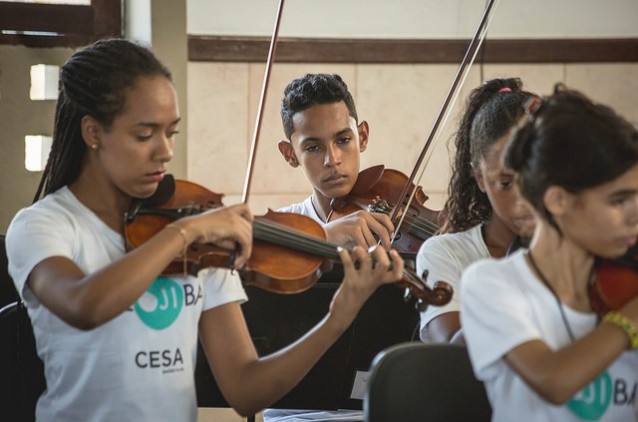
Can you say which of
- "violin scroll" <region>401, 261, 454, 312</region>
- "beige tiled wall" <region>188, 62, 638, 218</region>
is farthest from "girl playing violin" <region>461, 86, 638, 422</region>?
"beige tiled wall" <region>188, 62, 638, 218</region>

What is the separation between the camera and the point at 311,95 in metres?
2.39

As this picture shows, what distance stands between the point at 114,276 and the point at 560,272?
0.57m

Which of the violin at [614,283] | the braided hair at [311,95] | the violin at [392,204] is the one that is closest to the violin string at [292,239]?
the violin at [614,283]

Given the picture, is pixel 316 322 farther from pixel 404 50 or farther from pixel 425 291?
pixel 404 50

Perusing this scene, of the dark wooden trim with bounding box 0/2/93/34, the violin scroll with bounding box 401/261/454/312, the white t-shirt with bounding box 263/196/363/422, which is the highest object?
the dark wooden trim with bounding box 0/2/93/34

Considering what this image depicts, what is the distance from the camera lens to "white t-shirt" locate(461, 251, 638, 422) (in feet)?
4.43

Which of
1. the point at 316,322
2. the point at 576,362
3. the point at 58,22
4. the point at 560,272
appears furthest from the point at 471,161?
the point at 58,22

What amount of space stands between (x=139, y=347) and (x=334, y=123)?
927mm

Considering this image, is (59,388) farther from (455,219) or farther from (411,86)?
(411,86)

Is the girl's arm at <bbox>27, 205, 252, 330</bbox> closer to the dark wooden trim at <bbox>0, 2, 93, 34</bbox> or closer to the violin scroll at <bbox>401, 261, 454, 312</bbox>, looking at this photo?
the violin scroll at <bbox>401, 261, 454, 312</bbox>

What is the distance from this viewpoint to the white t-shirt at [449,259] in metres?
1.77

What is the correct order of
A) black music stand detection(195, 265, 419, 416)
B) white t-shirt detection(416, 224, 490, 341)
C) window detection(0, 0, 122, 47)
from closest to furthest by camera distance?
white t-shirt detection(416, 224, 490, 341)
black music stand detection(195, 265, 419, 416)
window detection(0, 0, 122, 47)

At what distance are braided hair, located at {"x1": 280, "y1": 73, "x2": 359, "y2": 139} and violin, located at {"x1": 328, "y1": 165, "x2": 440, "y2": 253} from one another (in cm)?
18

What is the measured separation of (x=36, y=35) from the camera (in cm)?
300
